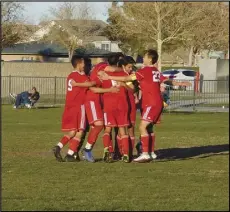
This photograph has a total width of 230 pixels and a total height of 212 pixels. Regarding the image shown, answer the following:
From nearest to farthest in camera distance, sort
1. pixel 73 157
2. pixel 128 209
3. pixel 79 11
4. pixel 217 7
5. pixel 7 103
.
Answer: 1. pixel 128 209
2. pixel 73 157
3. pixel 217 7
4. pixel 7 103
5. pixel 79 11

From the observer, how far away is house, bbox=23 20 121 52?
57250 millimetres

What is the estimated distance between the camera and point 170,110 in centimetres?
3262

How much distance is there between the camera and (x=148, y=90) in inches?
459

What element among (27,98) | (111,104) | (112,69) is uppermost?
(112,69)

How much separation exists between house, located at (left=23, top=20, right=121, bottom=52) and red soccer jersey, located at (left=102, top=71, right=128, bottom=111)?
42.4 m

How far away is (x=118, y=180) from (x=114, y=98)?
263cm

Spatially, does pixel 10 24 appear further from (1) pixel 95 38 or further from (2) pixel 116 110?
(2) pixel 116 110

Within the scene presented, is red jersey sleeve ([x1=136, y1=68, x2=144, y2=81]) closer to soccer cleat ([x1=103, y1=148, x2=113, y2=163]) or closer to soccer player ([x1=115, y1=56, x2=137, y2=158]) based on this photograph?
soccer player ([x1=115, y1=56, x2=137, y2=158])

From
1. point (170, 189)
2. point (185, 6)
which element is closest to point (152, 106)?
point (170, 189)

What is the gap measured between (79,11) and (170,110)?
24261 mm

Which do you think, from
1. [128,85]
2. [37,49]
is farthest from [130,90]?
[37,49]

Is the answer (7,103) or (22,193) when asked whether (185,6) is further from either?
(22,193)

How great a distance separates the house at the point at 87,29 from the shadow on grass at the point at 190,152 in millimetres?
39771

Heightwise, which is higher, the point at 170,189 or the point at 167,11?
the point at 167,11
